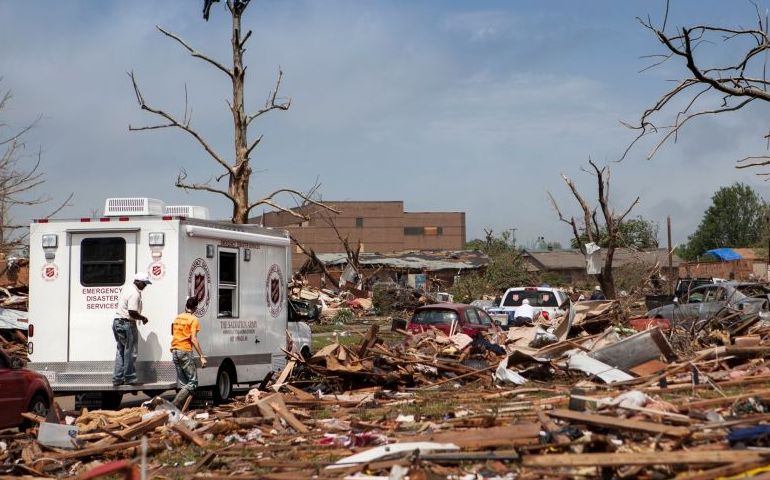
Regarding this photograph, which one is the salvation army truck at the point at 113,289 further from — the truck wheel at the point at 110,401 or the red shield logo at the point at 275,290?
the red shield logo at the point at 275,290

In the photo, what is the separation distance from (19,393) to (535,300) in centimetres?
1569

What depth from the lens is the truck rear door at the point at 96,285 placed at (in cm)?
1505

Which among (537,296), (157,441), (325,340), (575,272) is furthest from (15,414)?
(575,272)

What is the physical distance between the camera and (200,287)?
15.5 meters

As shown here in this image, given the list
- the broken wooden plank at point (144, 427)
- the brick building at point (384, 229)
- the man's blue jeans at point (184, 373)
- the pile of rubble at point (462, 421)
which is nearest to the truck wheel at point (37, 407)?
the pile of rubble at point (462, 421)

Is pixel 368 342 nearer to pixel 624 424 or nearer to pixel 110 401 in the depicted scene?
pixel 110 401

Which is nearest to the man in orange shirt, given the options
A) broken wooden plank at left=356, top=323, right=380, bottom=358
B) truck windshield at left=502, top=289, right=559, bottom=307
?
broken wooden plank at left=356, top=323, right=380, bottom=358

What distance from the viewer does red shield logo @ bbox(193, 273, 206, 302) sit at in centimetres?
1541

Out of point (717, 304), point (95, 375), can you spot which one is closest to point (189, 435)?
point (95, 375)

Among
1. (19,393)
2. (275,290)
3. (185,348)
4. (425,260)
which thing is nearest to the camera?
(19,393)

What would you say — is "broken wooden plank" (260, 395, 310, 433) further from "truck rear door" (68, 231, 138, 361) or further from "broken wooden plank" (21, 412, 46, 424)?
"truck rear door" (68, 231, 138, 361)

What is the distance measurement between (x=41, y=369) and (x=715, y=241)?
95929mm

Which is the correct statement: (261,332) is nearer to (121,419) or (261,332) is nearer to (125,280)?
(125,280)

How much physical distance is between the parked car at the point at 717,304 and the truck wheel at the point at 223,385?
788cm
